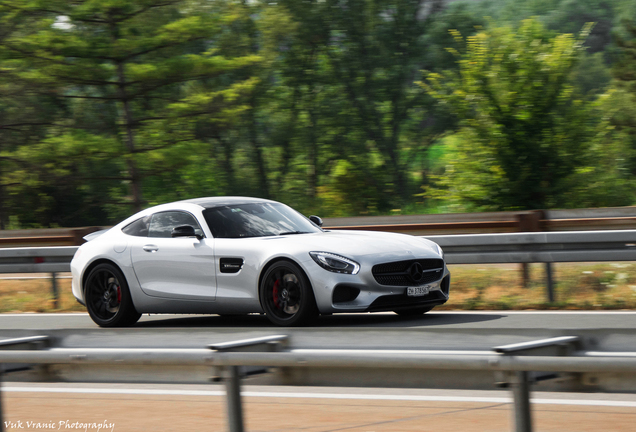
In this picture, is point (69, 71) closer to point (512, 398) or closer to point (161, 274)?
point (161, 274)

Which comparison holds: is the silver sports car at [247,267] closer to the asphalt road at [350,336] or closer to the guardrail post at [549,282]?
the guardrail post at [549,282]

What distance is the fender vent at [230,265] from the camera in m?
8.68

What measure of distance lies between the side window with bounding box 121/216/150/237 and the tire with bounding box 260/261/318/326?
190 cm

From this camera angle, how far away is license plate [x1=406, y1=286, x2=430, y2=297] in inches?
326

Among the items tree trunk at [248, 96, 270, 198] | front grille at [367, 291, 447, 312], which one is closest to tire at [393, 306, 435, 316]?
front grille at [367, 291, 447, 312]

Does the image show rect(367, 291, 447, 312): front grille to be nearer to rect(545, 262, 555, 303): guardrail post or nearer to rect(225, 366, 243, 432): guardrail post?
rect(545, 262, 555, 303): guardrail post

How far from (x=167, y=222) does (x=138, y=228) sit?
0.39 meters

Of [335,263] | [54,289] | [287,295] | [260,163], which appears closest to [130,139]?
[260,163]

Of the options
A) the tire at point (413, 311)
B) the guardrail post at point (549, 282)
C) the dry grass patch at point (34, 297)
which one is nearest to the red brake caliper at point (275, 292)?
the tire at point (413, 311)

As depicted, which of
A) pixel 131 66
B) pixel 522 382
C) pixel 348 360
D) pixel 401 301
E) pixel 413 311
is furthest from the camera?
pixel 131 66

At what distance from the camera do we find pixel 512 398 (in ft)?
9.33

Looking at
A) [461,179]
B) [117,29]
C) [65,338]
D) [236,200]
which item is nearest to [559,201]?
[461,179]

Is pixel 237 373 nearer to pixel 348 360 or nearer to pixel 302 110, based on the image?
pixel 348 360

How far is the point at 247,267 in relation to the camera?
28.2ft
